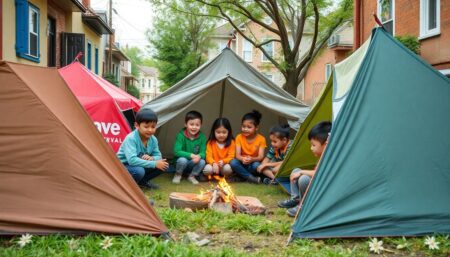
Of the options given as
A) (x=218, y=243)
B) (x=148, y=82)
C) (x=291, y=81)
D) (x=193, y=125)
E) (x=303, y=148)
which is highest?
(x=148, y=82)

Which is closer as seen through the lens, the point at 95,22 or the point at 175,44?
the point at 95,22

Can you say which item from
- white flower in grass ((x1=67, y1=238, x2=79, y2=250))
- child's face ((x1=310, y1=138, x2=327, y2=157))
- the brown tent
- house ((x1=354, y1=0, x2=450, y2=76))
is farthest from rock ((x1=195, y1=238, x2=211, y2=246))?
house ((x1=354, y1=0, x2=450, y2=76))

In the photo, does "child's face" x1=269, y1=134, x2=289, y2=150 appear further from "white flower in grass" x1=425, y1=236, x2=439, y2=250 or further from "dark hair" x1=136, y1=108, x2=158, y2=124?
"white flower in grass" x1=425, y1=236, x2=439, y2=250

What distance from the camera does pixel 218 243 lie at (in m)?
3.73

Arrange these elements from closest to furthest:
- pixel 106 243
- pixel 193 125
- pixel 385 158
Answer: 1. pixel 106 243
2. pixel 385 158
3. pixel 193 125

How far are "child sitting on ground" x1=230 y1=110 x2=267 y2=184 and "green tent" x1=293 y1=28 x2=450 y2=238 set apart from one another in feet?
9.96

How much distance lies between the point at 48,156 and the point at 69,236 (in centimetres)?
61

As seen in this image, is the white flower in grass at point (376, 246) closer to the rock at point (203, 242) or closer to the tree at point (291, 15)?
the rock at point (203, 242)

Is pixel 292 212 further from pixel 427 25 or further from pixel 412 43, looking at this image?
pixel 427 25

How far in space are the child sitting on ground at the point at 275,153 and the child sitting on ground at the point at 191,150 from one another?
2.91 feet

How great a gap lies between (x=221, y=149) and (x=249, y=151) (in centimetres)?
41

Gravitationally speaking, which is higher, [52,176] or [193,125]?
[193,125]

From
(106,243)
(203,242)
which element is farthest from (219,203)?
(106,243)

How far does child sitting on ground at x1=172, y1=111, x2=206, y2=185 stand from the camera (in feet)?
22.4
